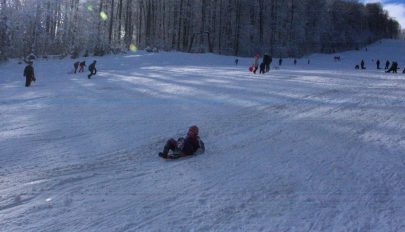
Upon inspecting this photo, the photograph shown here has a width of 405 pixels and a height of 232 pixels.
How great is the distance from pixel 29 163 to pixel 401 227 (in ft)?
21.0

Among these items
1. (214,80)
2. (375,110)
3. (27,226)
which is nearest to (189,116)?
(375,110)

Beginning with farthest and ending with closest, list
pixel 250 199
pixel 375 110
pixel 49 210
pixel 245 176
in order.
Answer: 1. pixel 375 110
2. pixel 245 176
3. pixel 250 199
4. pixel 49 210

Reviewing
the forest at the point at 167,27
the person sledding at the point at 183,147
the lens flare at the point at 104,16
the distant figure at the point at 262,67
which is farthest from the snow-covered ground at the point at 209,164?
the lens flare at the point at 104,16

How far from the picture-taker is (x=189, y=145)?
Answer: 350 inches

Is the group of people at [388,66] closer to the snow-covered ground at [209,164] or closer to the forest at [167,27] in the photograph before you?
the snow-covered ground at [209,164]

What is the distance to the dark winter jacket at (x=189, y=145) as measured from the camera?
883 centimetres

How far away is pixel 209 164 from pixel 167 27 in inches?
2279

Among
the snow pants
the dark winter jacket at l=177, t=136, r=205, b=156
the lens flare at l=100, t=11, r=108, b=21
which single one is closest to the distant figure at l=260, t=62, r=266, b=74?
the dark winter jacket at l=177, t=136, r=205, b=156

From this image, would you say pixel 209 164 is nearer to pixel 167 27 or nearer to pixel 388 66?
pixel 388 66

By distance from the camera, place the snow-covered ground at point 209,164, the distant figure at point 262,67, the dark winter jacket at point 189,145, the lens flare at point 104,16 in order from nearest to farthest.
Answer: the snow-covered ground at point 209,164
the dark winter jacket at point 189,145
the distant figure at point 262,67
the lens flare at point 104,16

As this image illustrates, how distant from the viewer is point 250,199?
6422 millimetres

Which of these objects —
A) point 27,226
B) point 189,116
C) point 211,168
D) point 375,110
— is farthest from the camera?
point 375,110

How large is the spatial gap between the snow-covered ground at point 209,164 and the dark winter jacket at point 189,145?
26 centimetres

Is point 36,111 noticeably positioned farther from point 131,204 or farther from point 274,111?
point 131,204
